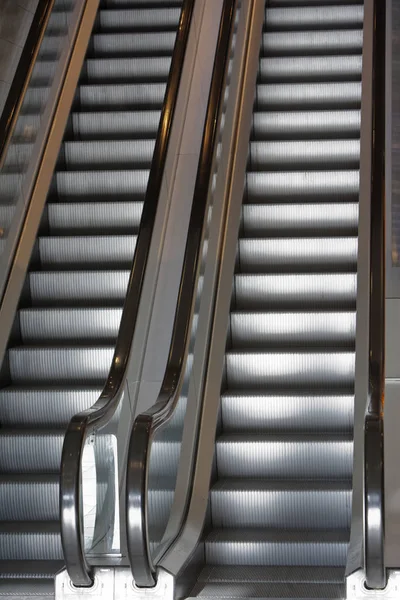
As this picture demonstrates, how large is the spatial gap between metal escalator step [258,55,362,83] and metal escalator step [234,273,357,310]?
7.16 ft

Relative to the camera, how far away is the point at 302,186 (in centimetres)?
627

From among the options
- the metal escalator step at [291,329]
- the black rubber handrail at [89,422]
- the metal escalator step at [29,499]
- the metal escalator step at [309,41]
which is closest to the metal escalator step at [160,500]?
the black rubber handrail at [89,422]

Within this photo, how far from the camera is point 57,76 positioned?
6.61m

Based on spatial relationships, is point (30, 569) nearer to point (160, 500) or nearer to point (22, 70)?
point (160, 500)

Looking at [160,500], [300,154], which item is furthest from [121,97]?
[160,500]

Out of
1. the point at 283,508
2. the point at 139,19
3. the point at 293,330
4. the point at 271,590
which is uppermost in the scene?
the point at 139,19

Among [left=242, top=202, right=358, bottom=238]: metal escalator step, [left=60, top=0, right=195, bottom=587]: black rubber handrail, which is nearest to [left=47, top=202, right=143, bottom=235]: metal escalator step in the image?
[left=242, top=202, right=358, bottom=238]: metal escalator step

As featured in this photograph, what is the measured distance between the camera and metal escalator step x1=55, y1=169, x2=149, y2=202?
21.0ft

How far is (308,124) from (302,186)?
694 mm

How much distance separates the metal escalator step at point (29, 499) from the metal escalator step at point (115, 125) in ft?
9.88

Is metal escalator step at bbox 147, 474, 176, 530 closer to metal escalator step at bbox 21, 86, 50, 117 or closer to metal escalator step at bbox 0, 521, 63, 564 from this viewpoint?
metal escalator step at bbox 0, 521, 63, 564

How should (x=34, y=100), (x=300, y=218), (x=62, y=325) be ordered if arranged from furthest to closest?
(x=300, y=218), (x=34, y=100), (x=62, y=325)

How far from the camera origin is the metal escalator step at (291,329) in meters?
5.41

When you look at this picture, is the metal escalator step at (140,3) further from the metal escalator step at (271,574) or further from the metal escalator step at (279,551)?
the metal escalator step at (271,574)
